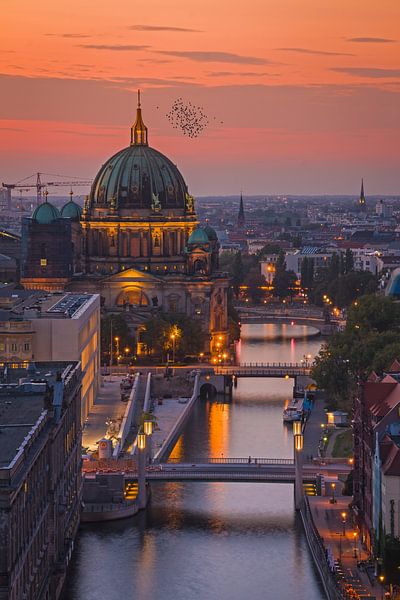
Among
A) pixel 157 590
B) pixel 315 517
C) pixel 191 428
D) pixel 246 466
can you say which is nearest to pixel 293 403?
pixel 191 428

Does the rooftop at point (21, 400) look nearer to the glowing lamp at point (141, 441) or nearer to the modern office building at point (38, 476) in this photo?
the modern office building at point (38, 476)

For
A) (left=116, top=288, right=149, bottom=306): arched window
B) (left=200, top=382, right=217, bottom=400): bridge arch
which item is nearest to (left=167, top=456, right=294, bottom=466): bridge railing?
(left=200, top=382, right=217, bottom=400): bridge arch

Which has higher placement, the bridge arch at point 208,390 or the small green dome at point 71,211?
the small green dome at point 71,211

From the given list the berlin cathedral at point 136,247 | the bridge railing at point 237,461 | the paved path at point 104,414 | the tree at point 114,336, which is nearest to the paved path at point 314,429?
the bridge railing at point 237,461

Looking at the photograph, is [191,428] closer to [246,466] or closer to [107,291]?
[246,466]

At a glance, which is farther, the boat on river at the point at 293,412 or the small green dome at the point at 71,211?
the small green dome at the point at 71,211

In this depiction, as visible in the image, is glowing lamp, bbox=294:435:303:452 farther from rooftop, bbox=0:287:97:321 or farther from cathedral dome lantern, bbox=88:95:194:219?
cathedral dome lantern, bbox=88:95:194:219

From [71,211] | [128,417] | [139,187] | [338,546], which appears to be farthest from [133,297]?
[338,546]

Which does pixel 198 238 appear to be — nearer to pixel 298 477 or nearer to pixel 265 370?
pixel 265 370
